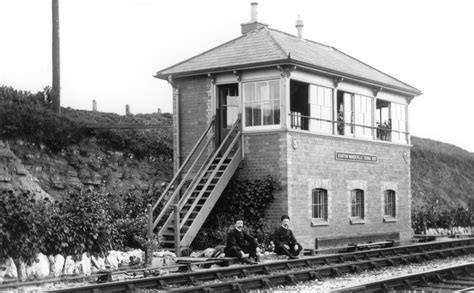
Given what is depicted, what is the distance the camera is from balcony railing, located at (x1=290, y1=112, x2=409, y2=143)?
23.6 metres

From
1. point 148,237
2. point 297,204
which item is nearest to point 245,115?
point 297,204

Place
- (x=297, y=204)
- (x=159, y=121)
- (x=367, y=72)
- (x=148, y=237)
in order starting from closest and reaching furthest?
(x=148, y=237)
(x=297, y=204)
(x=367, y=72)
(x=159, y=121)

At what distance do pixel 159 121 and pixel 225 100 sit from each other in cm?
1266

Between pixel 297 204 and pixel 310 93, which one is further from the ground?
pixel 310 93

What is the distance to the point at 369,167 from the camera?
26.2 metres

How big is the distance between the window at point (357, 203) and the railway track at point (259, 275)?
4.84m

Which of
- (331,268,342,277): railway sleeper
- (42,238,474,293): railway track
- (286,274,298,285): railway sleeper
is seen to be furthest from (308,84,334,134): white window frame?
(286,274,298,285): railway sleeper

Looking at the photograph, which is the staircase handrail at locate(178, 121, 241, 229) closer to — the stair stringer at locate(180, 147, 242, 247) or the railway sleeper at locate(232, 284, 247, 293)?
the stair stringer at locate(180, 147, 242, 247)

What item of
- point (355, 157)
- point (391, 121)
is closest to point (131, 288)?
point (355, 157)

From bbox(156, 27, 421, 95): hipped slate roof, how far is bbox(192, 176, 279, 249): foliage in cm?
368

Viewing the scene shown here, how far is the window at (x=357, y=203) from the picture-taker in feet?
83.3

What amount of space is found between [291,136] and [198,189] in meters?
3.35

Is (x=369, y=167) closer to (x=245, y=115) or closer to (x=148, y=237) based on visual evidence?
(x=245, y=115)

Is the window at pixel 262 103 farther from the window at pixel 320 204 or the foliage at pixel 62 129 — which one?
the foliage at pixel 62 129
